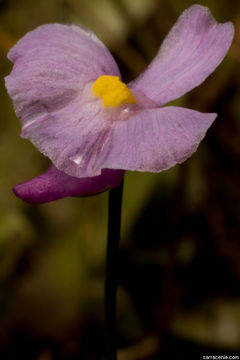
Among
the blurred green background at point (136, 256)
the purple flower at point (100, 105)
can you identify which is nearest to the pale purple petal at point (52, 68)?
the purple flower at point (100, 105)

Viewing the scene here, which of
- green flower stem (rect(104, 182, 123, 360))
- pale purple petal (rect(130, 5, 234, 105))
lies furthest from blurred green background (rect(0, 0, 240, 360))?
pale purple petal (rect(130, 5, 234, 105))

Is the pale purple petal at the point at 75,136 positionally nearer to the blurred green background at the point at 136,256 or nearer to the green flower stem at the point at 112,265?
the green flower stem at the point at 112,265

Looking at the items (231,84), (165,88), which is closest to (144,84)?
(165,88)

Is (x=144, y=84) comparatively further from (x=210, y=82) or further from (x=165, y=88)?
(x=210, y=82)

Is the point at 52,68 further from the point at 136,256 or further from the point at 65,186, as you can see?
the point at 136,256

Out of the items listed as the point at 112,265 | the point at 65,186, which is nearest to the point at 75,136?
the point at 65,186

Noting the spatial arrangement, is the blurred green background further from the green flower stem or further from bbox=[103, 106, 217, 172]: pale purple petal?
bbox=[103, 106, 217, 172]: pale purple petal
